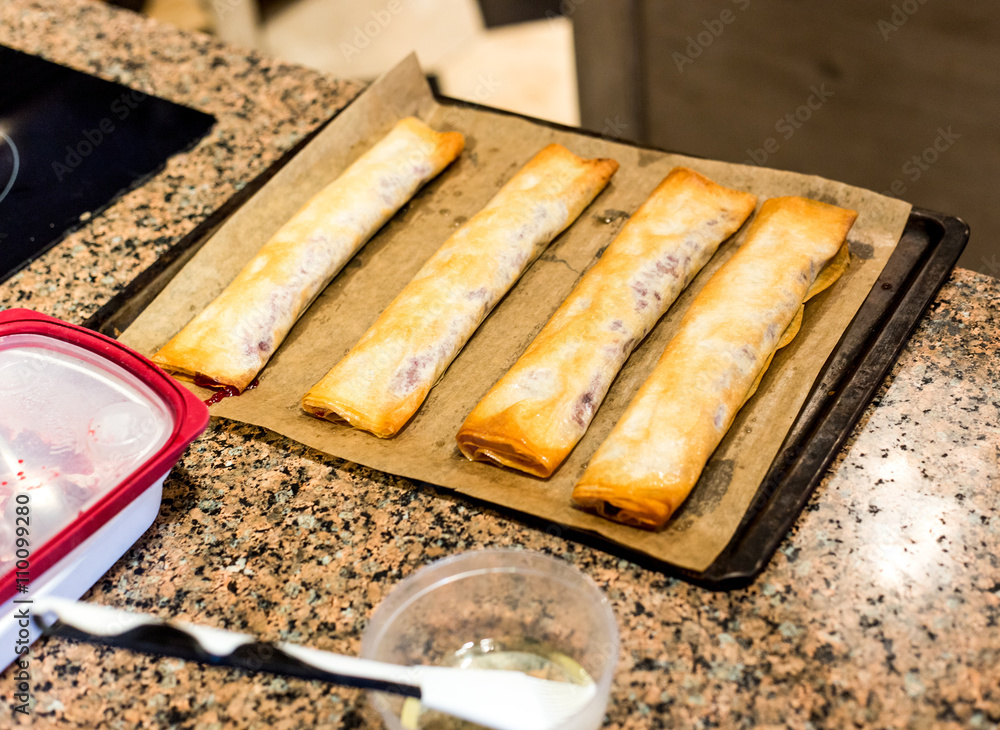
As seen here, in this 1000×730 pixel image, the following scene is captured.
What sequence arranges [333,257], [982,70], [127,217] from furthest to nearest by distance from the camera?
[982,70], [127,217], [333,257]

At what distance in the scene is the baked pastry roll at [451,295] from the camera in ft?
4.94

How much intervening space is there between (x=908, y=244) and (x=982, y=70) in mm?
1290

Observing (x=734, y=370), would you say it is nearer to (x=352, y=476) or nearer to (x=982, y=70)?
(x=352, y=476)

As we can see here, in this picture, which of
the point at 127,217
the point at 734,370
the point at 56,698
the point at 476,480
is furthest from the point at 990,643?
the point at 127,217

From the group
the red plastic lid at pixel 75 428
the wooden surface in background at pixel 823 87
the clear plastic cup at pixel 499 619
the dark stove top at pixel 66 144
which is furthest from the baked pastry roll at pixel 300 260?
the wooden surface in background at pixel 823 87

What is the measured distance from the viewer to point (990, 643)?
1.08 m

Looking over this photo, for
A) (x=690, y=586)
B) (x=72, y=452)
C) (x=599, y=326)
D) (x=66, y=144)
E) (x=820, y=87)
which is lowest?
(x=820, y=87)

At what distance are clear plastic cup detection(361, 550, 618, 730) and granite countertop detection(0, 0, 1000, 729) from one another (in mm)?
89

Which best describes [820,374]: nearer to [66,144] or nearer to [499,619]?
[499,619]

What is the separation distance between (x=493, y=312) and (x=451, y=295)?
0.10m

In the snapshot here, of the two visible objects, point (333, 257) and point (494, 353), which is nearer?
point (494, 353)

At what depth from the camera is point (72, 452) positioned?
1244 millimetres

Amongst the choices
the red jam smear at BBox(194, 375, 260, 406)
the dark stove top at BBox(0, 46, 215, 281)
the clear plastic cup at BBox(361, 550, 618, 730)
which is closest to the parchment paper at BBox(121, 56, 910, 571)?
the red jam smear at BBox(194, 375, 260, 406)

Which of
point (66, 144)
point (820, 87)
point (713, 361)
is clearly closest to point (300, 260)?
point (66, 144)
